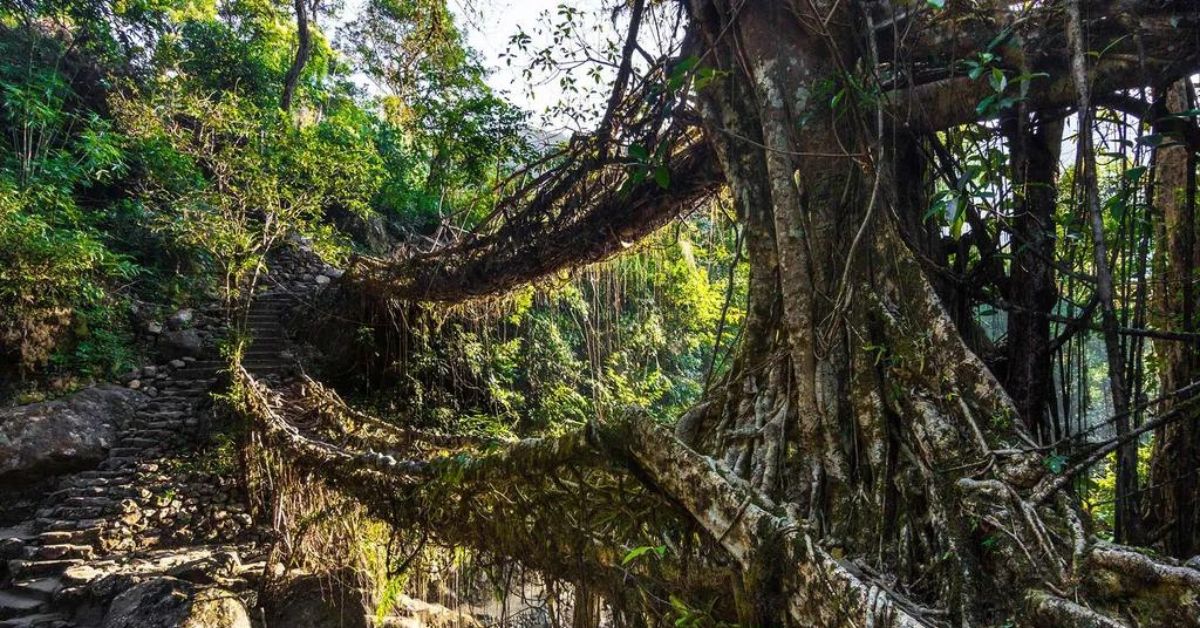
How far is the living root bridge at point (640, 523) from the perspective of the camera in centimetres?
113

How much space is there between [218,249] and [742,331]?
7569 mm

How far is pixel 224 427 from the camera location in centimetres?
726

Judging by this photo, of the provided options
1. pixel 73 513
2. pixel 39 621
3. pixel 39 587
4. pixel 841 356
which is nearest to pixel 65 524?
pixel 73 513

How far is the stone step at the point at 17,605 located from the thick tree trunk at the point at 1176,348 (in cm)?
664

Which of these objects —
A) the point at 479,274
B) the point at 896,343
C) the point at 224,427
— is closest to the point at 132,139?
the point at 224,427

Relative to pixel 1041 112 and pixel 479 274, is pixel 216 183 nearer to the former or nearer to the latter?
pixel 479 274

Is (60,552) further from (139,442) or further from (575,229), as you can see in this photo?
(575,229)

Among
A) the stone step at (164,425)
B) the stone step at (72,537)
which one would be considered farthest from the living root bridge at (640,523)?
the stone step at (164,425)

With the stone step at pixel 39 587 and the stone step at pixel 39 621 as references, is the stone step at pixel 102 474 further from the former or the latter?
the stone step at pixel 39 621

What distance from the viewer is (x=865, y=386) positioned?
5.99 ft

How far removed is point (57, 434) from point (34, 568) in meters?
1.90

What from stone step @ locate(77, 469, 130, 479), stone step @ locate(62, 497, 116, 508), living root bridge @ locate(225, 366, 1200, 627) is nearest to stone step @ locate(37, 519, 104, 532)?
stone step @ locate(62, 497, 116, 508)

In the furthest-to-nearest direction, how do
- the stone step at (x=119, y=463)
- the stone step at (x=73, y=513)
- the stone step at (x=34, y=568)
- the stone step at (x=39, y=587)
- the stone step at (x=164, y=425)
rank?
1. the stone step at (x=164, y=425)
2. the stone step at (x=119, y=463)
3. the stone step at (x=73, y=513)
4. the stone step at (x=34, y=568)
5. the stone step at (x=39, y=587)

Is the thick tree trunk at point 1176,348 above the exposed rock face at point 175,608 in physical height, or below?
above
